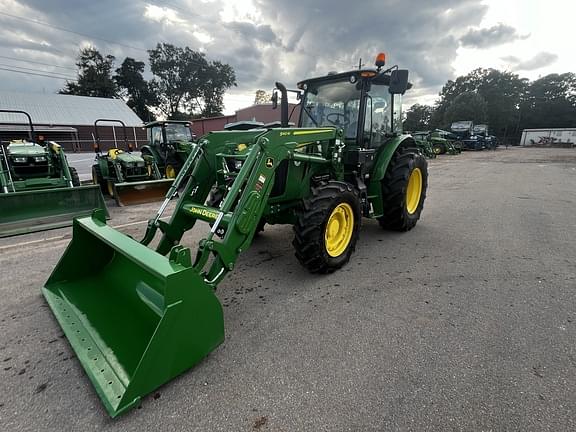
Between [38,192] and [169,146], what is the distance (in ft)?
17.0

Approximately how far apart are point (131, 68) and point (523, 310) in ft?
210

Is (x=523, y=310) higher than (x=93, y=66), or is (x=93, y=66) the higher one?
(x=93, y=66)

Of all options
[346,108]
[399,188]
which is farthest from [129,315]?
[399,188]

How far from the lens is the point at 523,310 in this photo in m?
2.90

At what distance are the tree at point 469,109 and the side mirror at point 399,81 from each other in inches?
2052

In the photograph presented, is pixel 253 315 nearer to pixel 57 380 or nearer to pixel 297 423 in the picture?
pixel 297 423

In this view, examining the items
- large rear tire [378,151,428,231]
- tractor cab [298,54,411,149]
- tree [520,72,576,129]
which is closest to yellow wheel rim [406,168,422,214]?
large rear tire [378,151,428,231]

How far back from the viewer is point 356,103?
14.1 feet

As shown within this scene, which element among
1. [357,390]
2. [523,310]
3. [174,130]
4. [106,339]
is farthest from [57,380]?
[174,130]

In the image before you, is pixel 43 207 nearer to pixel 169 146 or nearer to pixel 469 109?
pixel 169 146

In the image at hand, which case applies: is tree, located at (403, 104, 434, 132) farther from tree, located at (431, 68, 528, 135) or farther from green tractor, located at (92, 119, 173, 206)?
green tractor, located at (92, 119, 173, 206)

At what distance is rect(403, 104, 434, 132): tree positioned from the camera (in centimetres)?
6066

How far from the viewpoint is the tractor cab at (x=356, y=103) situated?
163 inches

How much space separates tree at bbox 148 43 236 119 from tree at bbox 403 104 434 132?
117 feet
